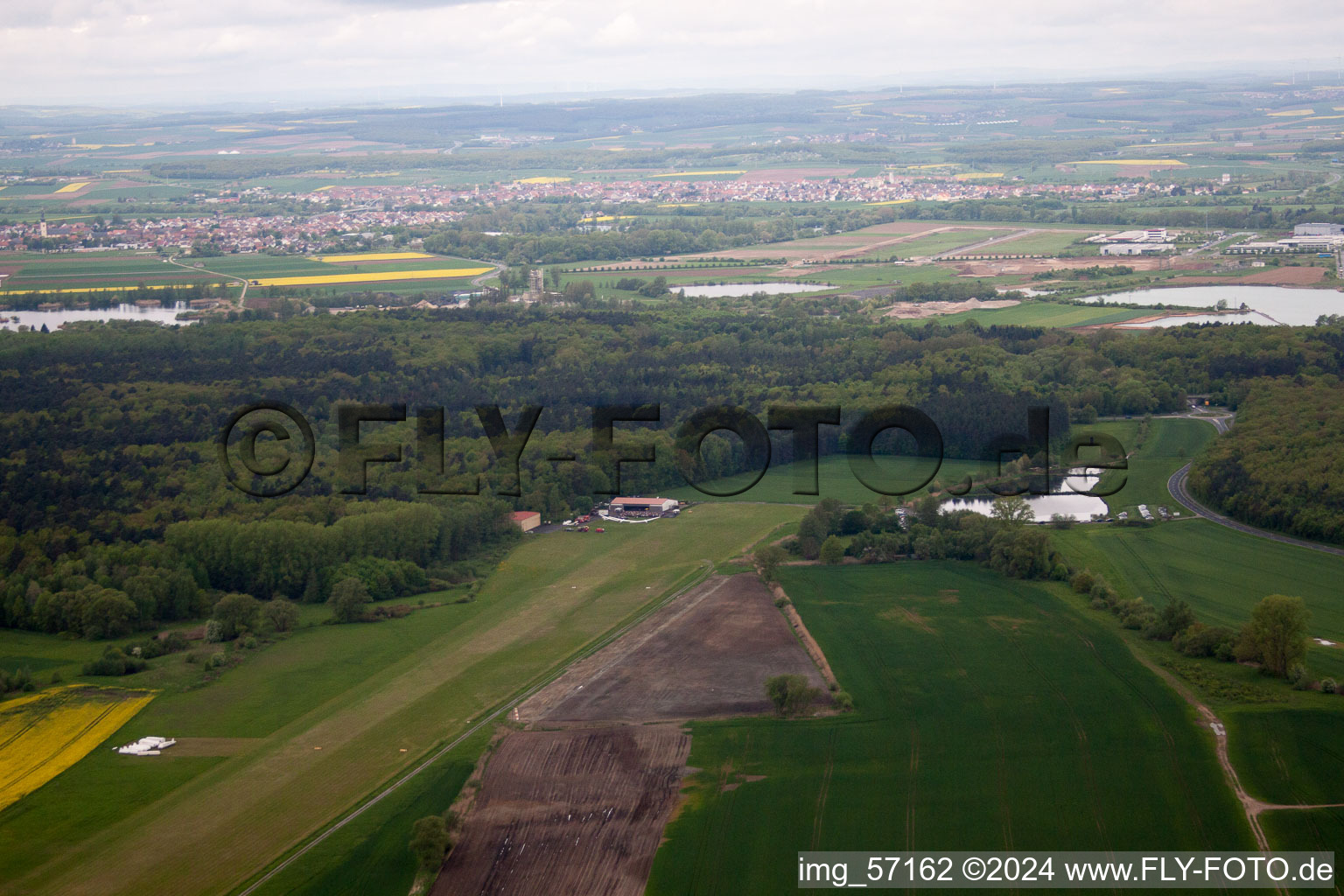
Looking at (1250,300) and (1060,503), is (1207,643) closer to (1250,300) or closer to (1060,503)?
(1060,503)

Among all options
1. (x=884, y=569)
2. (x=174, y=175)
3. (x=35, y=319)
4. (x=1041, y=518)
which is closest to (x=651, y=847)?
(x=884, y=569)

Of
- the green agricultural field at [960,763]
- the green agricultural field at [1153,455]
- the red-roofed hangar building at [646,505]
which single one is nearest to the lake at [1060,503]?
the green agricultural field at [1153,455]

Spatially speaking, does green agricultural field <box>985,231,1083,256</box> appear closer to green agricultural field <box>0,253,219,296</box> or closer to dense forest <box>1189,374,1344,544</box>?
dense forest <box>1189,374,1344,544</box>

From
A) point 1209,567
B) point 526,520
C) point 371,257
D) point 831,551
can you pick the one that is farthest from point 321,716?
point 371,257

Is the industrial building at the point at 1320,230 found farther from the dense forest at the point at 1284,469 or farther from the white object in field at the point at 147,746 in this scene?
the white object in field at the point at 147,746

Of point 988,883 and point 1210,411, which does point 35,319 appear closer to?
point 1210,411

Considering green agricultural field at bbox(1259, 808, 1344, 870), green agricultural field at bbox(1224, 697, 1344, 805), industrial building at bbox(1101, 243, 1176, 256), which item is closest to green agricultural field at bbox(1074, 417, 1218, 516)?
green agricultural field at bbox(1224, 697, 1344, 805)

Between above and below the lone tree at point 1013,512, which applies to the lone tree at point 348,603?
below
